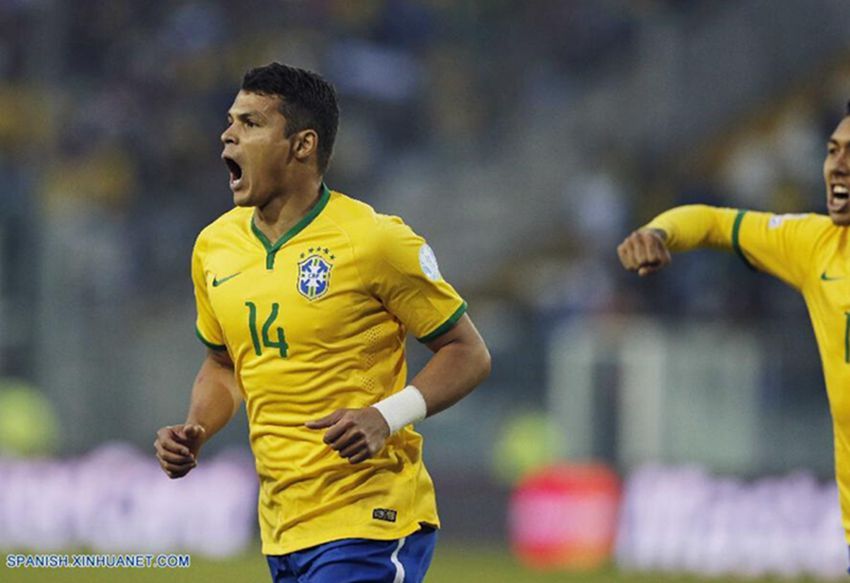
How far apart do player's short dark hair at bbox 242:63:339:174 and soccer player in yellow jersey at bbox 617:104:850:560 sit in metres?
1.27

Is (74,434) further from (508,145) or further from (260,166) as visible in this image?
(260,166)

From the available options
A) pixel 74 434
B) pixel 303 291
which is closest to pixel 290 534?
pixel 303 291

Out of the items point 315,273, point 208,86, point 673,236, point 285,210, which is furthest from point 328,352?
point 208,86

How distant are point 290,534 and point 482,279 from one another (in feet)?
36.8

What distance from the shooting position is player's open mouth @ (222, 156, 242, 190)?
5727 mm

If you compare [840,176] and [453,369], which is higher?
[840,176]

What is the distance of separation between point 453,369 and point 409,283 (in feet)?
0.97

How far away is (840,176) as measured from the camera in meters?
6.52

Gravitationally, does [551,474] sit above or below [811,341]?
below

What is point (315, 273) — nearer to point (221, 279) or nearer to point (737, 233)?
point (221, 279)

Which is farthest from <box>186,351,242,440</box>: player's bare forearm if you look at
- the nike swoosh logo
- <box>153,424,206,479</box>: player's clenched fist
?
the nike swoosh logo

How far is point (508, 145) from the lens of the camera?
17.3m

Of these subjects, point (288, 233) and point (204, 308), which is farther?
point (204, 308)

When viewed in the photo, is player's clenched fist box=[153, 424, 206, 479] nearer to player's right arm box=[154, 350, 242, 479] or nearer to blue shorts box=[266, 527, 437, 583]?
player's right arm box=[154, 350, 242, 479]
